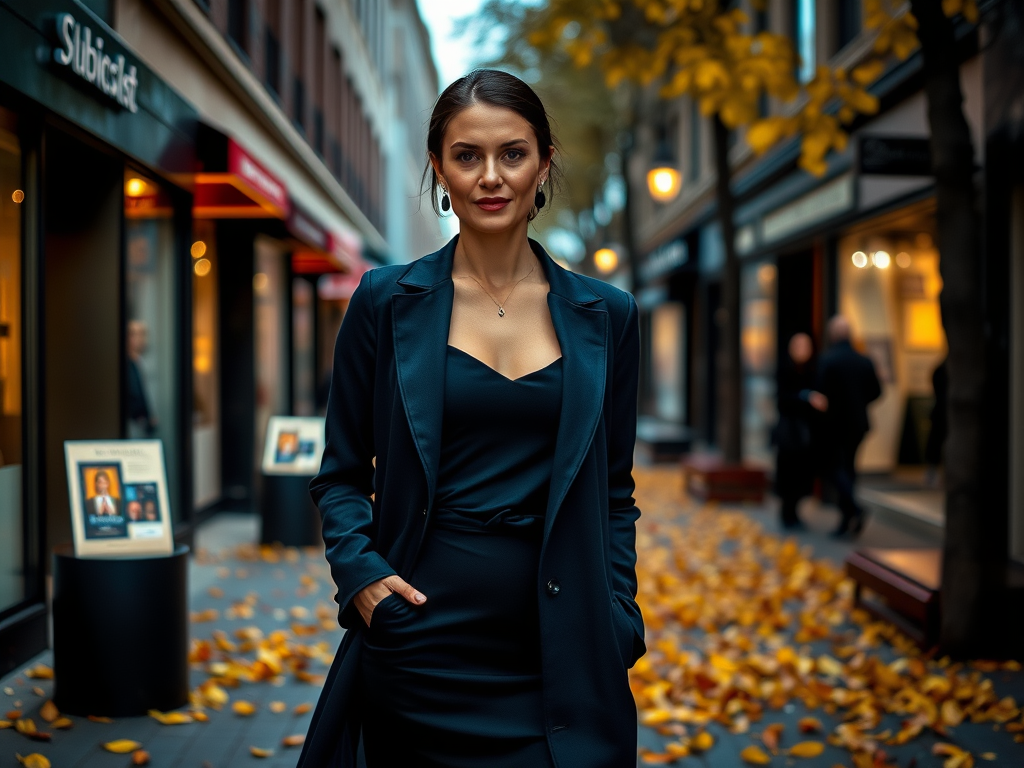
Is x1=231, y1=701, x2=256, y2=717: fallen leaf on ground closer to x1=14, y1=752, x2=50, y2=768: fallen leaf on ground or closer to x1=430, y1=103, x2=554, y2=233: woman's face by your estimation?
x1=14, y1=752, x2=50, y2=768: fallen leaf on ground

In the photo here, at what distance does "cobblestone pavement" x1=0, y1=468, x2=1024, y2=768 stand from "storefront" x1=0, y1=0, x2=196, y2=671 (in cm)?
106

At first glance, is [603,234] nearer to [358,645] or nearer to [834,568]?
[834,568]

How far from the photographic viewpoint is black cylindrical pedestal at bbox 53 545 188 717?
4531mm

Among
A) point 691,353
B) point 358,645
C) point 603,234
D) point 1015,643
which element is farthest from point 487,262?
point 603,234

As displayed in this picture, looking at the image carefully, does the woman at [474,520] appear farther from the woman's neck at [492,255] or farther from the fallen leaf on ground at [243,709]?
the fallen leaf on ground at [243,709]

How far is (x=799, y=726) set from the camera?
479cm

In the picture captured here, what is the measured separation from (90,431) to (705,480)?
7.55 metres

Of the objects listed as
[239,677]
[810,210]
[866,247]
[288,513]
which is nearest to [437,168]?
[239,677]

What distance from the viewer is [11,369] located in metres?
5.67

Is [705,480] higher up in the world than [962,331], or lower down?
lower down

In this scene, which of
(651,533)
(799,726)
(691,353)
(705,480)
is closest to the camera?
(799,726)

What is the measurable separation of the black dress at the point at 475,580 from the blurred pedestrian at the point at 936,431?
9699mm

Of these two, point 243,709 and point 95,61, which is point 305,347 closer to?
point 95,61

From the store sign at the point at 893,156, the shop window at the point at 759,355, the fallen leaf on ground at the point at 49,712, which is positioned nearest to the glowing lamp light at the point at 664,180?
the shop window at the point at 759,355
